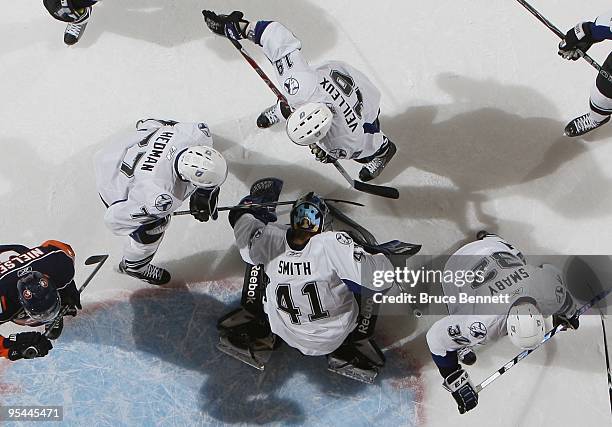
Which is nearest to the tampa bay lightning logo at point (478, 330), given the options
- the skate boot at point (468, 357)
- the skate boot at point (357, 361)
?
the skate boot at point (468, 357)

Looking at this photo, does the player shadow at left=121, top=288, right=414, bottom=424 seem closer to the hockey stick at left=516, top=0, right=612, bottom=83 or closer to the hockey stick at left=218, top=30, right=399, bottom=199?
the hockey stick at left=218, top=30, right=399, bottom=199

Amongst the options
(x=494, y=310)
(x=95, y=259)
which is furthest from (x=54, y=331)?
(x=494, y=310)

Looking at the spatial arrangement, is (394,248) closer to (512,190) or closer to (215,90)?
(512,190)

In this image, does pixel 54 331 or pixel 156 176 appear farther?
pixel 54 331

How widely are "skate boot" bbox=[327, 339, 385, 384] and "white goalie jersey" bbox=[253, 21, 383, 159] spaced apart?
122 cm

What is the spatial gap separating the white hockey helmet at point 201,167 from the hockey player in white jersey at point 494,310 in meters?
1.51

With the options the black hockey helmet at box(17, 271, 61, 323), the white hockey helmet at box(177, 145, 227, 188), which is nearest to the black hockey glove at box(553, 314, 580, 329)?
the white hockey helmet at box(177, 145, 227, 188)

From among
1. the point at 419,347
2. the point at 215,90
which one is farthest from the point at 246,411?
the point at 215,90

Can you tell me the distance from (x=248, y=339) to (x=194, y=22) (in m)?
2.28

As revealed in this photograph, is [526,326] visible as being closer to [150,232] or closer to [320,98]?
[320,98]

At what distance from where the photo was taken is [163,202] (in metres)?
3.62

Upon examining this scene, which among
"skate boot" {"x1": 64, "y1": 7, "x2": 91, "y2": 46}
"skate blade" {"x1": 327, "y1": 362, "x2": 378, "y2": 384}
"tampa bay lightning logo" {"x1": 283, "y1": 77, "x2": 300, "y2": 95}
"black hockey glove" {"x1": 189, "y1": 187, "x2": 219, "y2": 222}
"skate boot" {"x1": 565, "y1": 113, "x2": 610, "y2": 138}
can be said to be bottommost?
"skate blade" {"x1": 327, "y1": 362, "x2": 378, "y2": 384}

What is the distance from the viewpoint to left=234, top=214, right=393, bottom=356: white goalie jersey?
12.2 ft

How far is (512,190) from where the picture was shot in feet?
15.0
